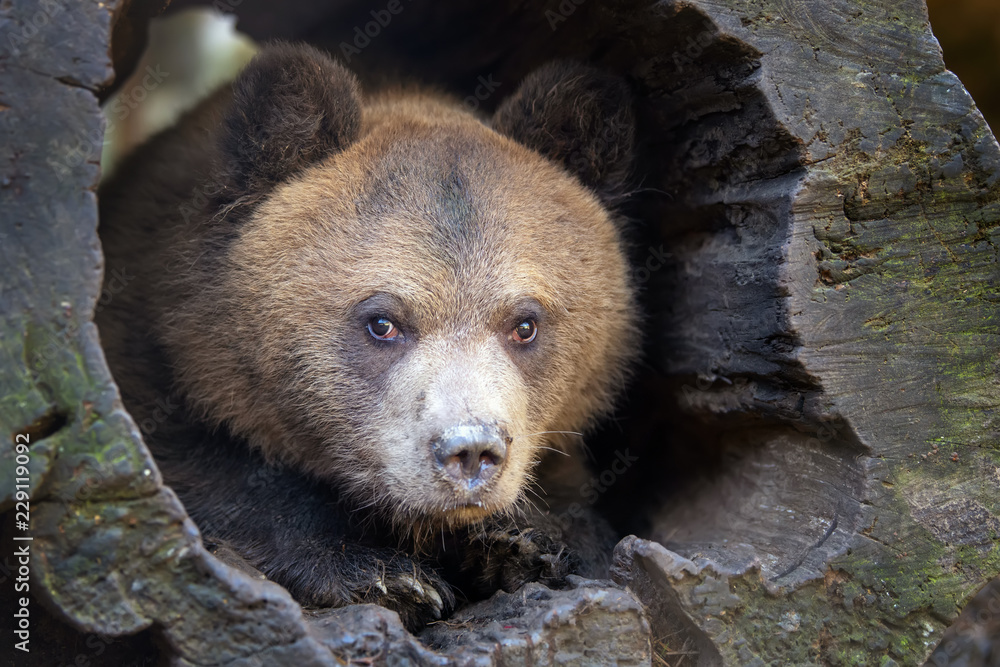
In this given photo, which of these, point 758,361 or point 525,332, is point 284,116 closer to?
point 525,332

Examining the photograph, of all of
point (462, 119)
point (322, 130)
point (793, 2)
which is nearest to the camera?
point (793, 2)

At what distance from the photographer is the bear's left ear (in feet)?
11.6

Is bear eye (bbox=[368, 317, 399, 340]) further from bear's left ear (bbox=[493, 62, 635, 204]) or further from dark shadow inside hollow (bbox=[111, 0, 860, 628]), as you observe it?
dark shadow inside hollow (bbox=[111, 0, 860, 628])

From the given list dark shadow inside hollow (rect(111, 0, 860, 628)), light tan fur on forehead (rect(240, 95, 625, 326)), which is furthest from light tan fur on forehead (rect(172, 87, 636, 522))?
dark shadow inside hollow (rect(111, 0, 860, 628))

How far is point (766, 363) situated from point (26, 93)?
259cm

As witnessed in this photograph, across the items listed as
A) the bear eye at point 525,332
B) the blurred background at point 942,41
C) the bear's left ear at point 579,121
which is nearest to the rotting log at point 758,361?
the bear's left ear at point 579,121

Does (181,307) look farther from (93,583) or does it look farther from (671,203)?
(671,203)

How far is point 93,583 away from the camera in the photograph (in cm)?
204

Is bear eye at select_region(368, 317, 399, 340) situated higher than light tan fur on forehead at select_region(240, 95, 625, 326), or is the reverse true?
light tan fur on forehead at select_region(240, 95, 625, 326)

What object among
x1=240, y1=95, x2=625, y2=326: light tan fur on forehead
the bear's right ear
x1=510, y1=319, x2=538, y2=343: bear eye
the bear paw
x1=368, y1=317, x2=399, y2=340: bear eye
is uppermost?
the bear's right ear

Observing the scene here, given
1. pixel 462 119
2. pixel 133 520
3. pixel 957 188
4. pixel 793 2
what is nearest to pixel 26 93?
pixel 133 520

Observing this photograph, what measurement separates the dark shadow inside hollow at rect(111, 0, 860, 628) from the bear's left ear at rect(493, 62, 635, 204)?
169 mm

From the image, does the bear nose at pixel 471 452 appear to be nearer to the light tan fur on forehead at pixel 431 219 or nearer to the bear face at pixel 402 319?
the bear face at pixel 402 319

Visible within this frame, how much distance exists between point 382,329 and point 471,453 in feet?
2.21
